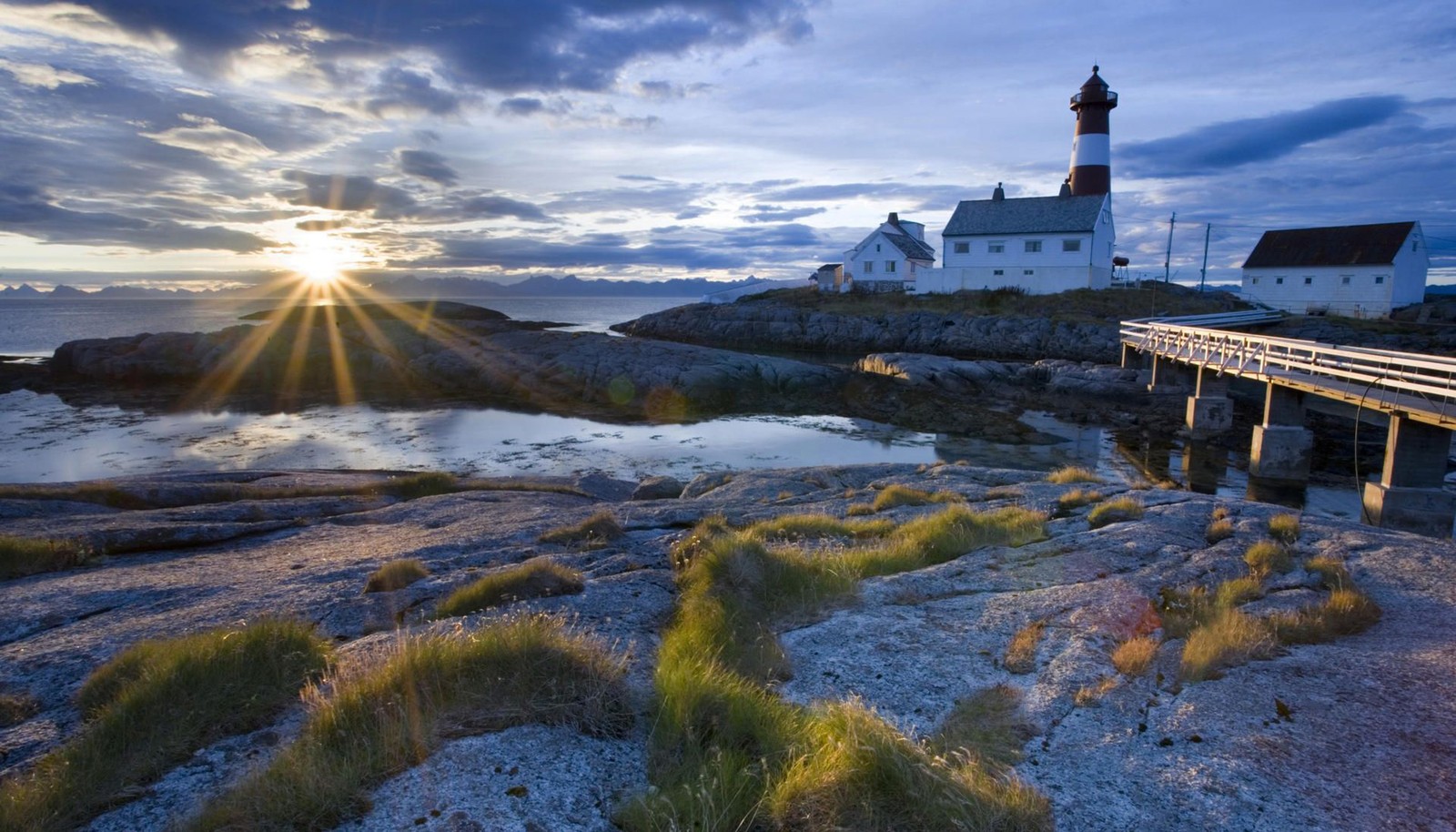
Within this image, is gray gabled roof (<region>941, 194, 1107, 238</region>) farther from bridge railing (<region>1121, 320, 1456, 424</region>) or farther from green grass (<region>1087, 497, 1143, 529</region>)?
green grass (<region>1087, 497, 1143, 529</region>)

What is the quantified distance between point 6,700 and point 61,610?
281 centimetres

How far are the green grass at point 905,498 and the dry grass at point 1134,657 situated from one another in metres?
6.73

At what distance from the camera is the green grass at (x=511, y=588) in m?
6.58

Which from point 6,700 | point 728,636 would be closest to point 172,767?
point 6,700

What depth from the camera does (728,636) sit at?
18.8 ft

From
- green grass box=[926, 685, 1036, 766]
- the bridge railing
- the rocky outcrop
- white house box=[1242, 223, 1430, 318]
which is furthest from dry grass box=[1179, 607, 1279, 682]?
white house box=[1242, 223, 1430, 318]

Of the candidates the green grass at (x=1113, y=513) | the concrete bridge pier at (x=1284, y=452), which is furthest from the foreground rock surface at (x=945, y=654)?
the concrete bridge pier at (x=1284, y=452)

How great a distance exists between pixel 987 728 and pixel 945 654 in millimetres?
1193

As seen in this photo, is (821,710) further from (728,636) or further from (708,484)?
(708,484)

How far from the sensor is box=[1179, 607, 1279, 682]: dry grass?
5.09 m

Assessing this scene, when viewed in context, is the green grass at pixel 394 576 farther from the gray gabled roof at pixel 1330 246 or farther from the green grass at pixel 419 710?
the gray gabled roof at pixel 1330 246

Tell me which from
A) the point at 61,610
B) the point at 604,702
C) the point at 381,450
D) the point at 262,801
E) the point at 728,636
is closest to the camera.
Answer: the point at 262,801

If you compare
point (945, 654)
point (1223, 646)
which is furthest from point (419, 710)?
point (1223, 646)

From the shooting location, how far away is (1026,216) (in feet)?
196
